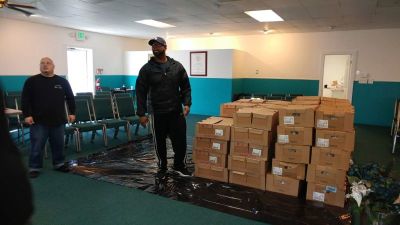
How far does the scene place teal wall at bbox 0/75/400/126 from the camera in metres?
7.15

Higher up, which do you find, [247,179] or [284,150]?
[284,150]

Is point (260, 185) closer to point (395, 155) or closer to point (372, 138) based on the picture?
point (395, 155)

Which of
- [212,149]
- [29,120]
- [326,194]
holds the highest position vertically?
[29,120]

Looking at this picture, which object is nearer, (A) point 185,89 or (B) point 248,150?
(B) point 248,150

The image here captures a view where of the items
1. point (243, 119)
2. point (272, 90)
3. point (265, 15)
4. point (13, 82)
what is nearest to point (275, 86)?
point (272, 90)

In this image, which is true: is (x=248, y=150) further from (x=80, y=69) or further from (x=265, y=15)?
(x=80, y=69)

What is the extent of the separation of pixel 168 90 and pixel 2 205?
2748 mm

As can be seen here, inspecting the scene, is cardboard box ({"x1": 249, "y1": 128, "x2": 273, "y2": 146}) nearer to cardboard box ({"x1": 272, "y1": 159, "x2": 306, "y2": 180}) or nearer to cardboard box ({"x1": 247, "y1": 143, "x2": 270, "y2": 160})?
cardboard box ({"x1": 247, "y1": 143, "x2": 270, "y2": 160})

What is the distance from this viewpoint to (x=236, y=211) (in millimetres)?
2592

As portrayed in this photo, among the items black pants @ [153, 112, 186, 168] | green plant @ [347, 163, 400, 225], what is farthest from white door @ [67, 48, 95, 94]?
green plant @ [347, 163, 400, 225]

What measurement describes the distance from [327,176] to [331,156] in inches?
7.6

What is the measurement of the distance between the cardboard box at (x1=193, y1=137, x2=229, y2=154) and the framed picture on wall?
508 cm

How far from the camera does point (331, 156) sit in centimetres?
277

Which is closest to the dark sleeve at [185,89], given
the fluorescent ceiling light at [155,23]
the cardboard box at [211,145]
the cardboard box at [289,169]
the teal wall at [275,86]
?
the cardboard box at [211,145]
